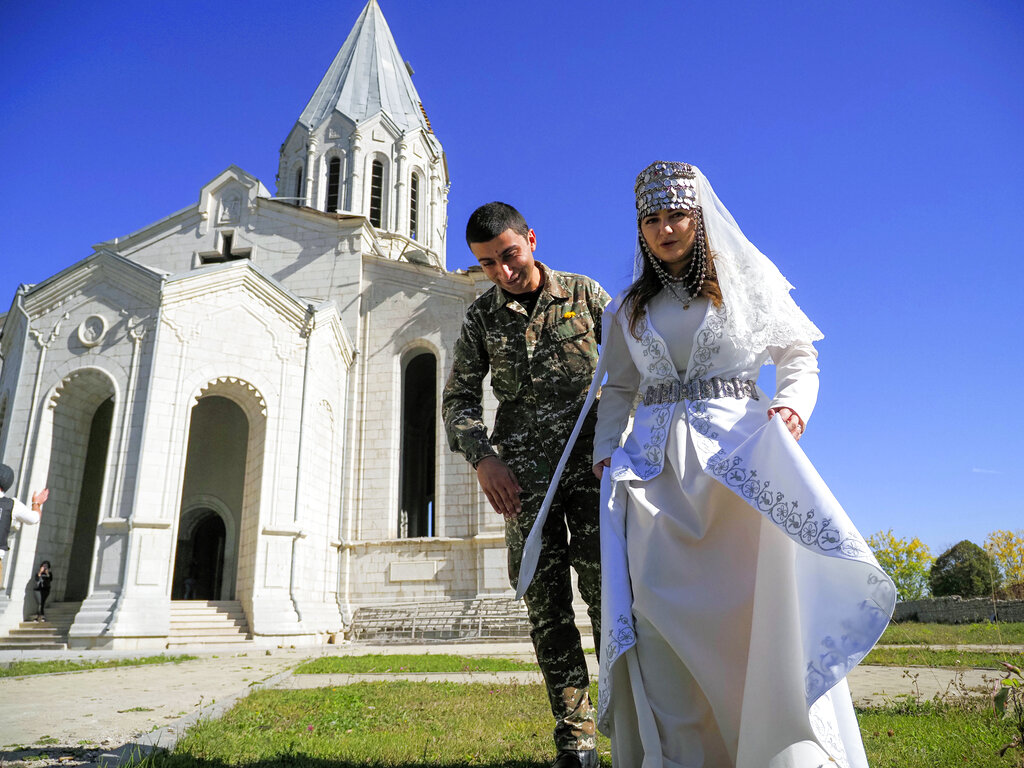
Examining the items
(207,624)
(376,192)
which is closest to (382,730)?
(207,624)

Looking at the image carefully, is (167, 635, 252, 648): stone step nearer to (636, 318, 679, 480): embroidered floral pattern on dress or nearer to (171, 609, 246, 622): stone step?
(171, 609, 246, 622): stone step

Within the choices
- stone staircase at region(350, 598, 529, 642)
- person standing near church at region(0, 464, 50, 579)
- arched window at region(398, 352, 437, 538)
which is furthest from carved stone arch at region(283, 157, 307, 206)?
person standing near church at region(0, 464, 50, 579)

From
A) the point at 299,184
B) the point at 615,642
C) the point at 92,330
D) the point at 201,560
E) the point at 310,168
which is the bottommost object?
the point at 615,642

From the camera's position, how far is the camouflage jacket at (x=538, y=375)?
3301 mm

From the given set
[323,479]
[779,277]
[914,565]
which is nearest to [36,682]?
[779,277]

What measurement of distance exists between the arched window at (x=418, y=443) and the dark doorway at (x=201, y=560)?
214 inches

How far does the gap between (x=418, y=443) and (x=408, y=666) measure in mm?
14516

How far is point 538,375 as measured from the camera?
3369mm

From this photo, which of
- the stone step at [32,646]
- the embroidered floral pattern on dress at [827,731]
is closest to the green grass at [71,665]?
the stone step at [32,646]

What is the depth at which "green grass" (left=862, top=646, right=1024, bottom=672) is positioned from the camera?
705 centimetres

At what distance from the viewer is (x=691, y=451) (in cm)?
254

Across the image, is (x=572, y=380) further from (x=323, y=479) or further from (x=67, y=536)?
(x=67, y=536)

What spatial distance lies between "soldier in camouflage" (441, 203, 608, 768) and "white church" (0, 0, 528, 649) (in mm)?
11319

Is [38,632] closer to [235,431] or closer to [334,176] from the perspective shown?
[235,431]
